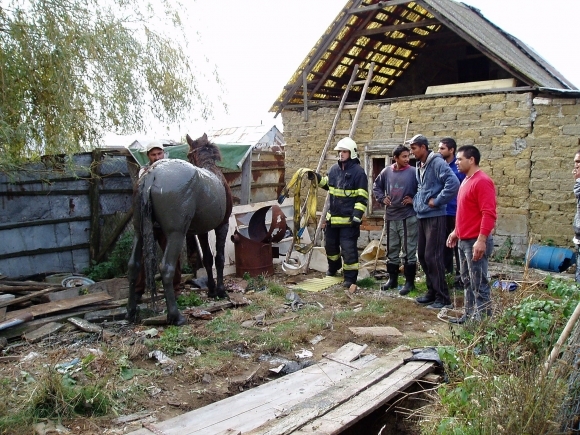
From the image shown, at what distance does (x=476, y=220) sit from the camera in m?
5.36

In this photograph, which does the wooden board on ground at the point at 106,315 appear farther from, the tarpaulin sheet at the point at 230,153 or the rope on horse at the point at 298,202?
the tarpaulin sheet at the point at 230,153

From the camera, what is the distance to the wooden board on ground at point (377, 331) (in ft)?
18.9

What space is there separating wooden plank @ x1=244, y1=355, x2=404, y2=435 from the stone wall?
16.3ft

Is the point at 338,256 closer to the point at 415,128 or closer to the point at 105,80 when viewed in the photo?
the point at 415,128

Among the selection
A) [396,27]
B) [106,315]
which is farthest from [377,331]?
[396,27]

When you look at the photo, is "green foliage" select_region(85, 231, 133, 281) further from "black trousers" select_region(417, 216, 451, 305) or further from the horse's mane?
"black trousers" select_region(417, 216, 451, 305)

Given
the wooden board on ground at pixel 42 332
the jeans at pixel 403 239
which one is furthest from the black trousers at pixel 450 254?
the wooden board on ground at pixel 42 332

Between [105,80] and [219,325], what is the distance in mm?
3241

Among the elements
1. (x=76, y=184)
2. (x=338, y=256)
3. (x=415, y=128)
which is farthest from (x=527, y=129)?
(x=76, y=184)

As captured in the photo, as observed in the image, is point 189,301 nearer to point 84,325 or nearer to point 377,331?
point 84,325

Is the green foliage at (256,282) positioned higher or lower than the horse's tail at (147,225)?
lower

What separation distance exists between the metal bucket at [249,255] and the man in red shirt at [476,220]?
3773mm

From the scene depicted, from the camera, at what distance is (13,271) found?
25.7 ft

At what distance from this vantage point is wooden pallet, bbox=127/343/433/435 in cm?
357
